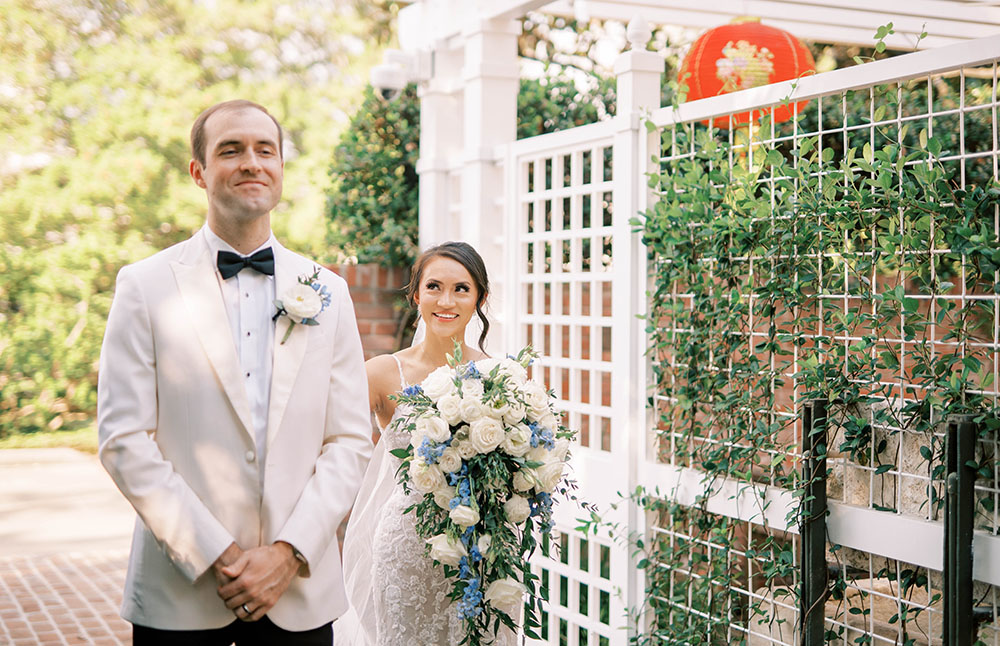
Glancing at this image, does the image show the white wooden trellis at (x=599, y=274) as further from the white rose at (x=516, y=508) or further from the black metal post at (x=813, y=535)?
the white rose at (x=516, y=508)

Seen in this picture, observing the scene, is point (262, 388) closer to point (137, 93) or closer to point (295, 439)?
point (295, 439)

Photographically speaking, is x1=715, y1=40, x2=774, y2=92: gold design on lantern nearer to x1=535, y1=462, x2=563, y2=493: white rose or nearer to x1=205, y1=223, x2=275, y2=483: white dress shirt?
x1=535, y1=462, x2=563, y2=493: white rose

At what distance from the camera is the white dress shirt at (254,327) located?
239cm

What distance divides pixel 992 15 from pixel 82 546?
7.12 metres

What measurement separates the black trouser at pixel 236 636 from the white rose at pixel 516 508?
0.71 metres

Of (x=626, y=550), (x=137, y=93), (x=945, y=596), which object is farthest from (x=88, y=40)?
(x=945, y=596)

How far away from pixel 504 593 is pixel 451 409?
22.2 inches

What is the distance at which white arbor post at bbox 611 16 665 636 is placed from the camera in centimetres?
393

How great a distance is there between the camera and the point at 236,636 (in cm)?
238

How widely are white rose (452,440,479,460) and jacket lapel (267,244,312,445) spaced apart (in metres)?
0.65

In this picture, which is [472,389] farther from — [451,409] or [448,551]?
[448,551]

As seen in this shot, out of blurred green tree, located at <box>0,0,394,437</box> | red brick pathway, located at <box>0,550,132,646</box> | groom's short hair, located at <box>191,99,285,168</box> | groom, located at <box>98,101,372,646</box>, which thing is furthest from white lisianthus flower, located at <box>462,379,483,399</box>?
blurred green tree, located at <box>0,0,394,437</box>

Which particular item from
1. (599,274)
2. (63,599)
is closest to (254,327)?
(599,274)

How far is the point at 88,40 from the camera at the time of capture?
43.3 ft
